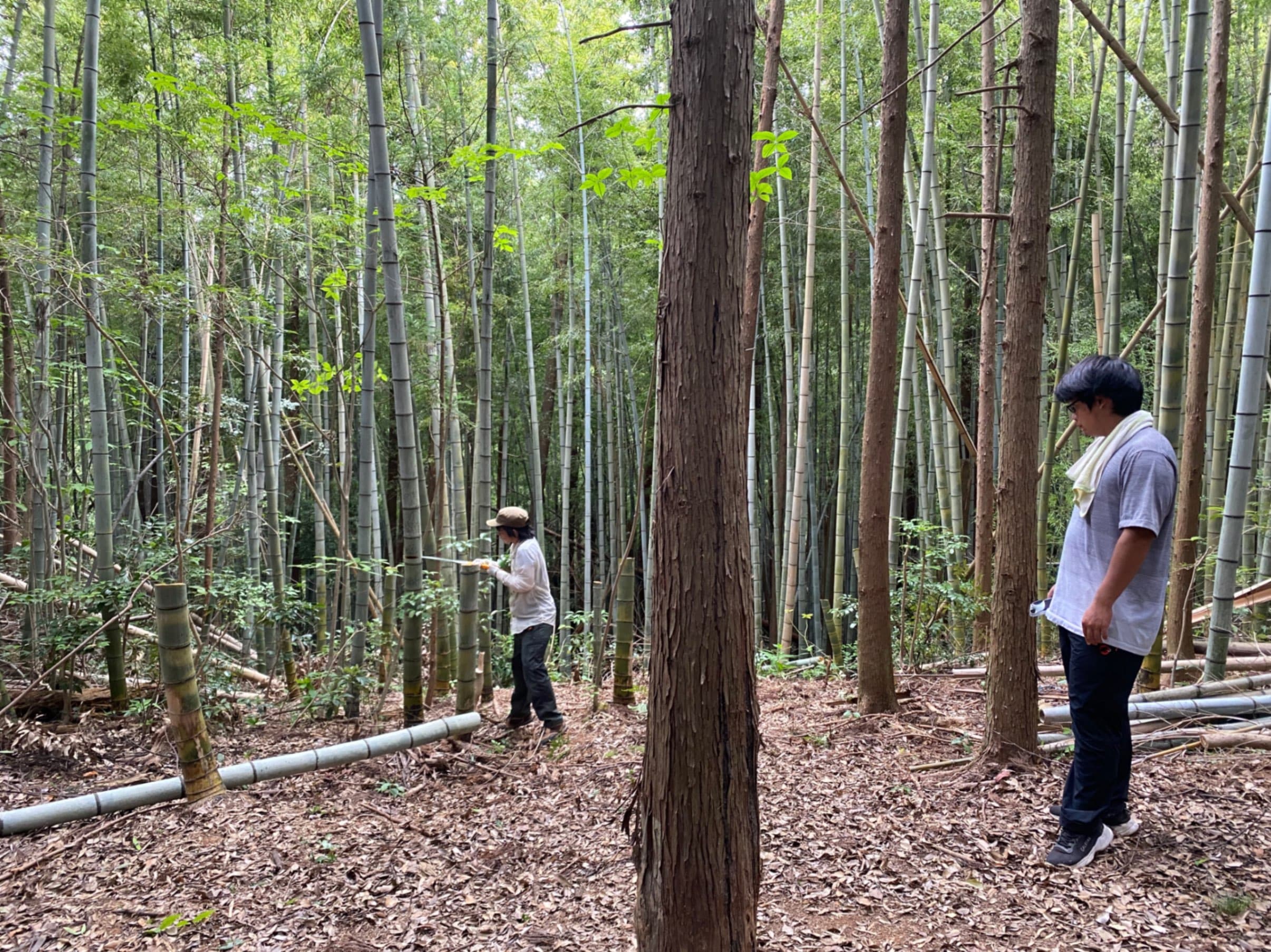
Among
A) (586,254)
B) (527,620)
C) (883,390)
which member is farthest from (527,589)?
(586,254)

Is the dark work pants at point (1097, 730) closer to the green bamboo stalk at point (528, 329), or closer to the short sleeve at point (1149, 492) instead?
the short sleeve at point (1149, 492)

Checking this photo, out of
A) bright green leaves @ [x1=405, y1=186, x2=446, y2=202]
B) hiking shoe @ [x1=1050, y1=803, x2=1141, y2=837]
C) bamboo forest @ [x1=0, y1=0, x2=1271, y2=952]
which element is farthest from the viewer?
bright green leaves @ [x1=405, y1=186, x2=446, y2=202]

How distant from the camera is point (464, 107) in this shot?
17.1ft

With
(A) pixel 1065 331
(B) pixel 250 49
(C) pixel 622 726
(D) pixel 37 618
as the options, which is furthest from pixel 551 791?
(B) pixel 250 49

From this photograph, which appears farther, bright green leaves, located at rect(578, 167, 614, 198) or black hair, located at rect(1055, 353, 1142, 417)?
bright green leaves, located at rect(578, 167, 614, 198)

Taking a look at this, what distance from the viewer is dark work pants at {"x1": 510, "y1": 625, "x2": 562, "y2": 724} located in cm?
379

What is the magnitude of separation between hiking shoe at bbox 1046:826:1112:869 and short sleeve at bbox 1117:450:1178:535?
84 centimetres

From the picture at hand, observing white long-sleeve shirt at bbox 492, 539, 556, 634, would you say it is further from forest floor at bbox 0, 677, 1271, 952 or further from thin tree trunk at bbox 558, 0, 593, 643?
thin tree trunk at bbox 558, 0, 593, 643

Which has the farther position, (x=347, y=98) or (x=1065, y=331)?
(x=347, y=98)

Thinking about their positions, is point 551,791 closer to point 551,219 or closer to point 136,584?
point 136,584

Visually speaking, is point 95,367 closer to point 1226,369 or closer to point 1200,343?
point 1200,343

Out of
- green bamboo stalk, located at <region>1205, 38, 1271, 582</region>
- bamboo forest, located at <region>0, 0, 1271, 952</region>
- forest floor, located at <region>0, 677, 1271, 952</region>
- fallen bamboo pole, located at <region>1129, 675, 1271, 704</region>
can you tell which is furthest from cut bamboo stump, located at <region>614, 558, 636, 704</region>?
green bamboo stalk, located at <region>1205, 38, 1271, 582</region>

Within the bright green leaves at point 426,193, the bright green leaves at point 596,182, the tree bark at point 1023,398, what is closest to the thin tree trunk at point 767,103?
the bright green leaves at point 596,182

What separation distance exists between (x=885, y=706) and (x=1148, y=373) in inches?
256
